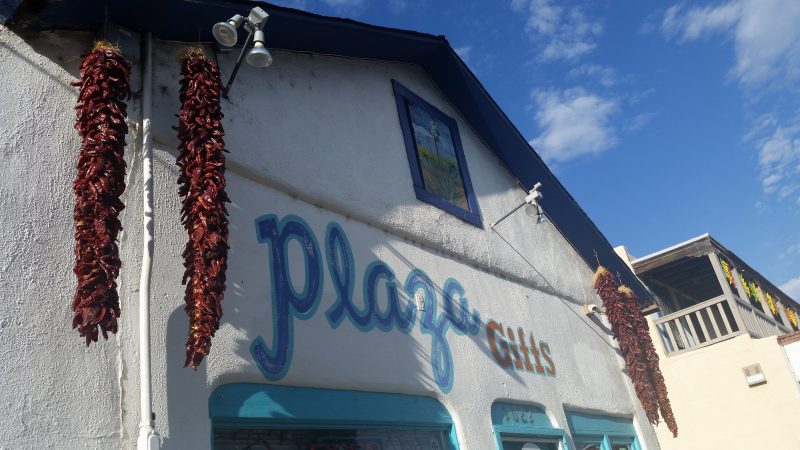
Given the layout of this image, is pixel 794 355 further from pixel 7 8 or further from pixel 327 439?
pixel 7 8

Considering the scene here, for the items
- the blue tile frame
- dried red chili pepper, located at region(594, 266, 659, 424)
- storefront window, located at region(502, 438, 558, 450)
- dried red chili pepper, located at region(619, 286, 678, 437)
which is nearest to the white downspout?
the blue tile frame

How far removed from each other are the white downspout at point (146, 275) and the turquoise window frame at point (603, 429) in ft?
17.6

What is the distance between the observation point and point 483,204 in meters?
8.48

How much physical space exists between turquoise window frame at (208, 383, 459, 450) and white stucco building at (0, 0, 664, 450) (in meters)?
0.01

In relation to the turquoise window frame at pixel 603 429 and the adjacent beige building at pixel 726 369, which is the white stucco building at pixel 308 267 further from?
the adjacent beige building at pixel 726 369

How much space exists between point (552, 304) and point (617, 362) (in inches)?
70.7

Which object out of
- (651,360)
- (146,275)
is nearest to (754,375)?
(651,360)

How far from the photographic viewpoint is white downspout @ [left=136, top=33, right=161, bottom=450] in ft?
11.7

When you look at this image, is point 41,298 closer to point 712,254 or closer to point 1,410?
point 1,410

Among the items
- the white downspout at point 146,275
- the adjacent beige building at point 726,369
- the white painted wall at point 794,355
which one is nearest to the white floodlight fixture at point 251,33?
the white downspout at point 146,275

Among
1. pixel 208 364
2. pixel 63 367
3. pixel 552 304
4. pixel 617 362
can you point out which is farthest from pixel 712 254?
pixel 63 367

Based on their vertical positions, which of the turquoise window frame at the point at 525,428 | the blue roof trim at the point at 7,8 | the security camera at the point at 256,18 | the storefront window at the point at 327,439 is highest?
the security camera at the point at 256,18

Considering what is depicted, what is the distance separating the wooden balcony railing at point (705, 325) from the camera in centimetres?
1238

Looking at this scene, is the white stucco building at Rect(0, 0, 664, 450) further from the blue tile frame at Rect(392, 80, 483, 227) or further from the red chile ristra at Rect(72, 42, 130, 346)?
the red chile ristra at Rect(72, 42, 130, 346)
